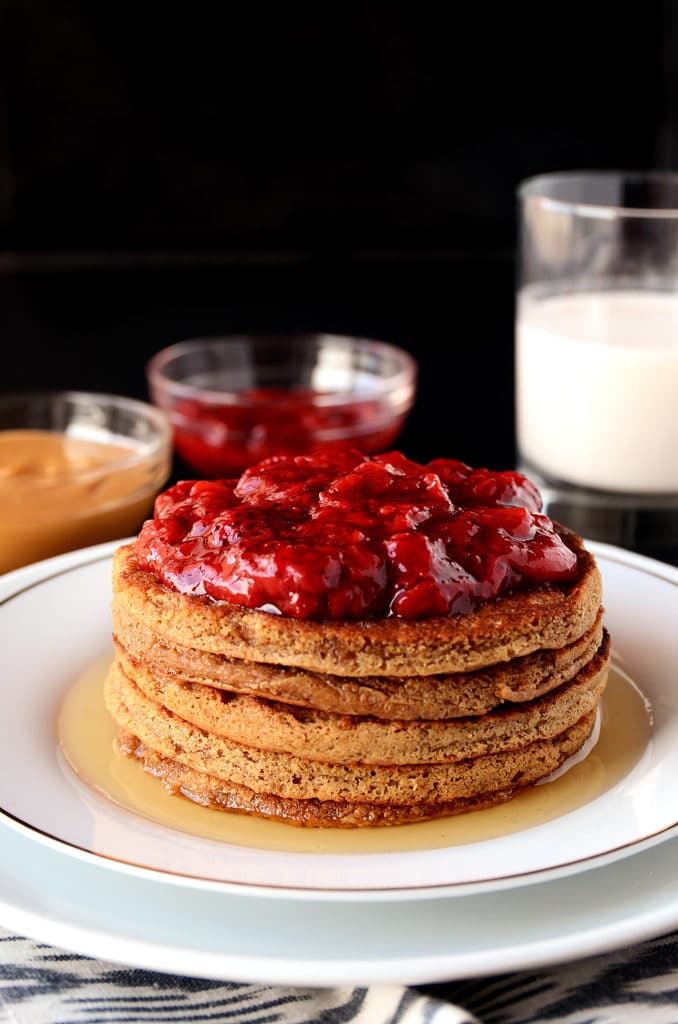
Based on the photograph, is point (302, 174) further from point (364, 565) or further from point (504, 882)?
point (504, 882)

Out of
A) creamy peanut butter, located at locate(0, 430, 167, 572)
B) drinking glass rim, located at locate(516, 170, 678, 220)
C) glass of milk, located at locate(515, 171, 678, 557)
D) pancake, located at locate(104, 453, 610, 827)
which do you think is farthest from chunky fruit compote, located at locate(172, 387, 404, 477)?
pancake, located at locate(104, 453, 610, 827)

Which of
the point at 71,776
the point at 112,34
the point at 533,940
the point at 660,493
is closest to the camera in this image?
the point at 533,940

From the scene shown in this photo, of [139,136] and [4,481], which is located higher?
[139,136]

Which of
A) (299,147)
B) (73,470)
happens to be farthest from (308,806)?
(299,147)

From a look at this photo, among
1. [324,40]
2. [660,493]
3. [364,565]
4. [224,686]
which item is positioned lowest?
[660,493]

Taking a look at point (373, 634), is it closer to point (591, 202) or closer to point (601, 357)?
point (601, 357)

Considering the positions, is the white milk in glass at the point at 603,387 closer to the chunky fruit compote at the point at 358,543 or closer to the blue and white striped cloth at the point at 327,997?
the chunky fruit compote at the point at 358,543

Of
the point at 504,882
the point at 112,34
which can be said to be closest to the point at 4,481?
the point at 504,882
